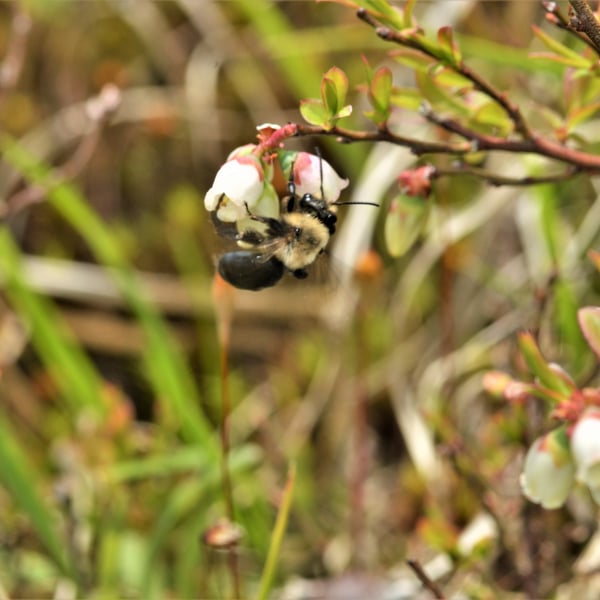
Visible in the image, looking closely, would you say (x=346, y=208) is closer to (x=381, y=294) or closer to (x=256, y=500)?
(x=381, y=294)

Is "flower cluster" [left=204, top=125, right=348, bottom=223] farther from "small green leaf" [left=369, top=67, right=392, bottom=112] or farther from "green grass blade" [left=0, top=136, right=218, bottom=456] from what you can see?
"green grass blade" [left=0, top=136, right=218, bottom=456]

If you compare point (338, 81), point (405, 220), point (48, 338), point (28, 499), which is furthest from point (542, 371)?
point (48, 338)

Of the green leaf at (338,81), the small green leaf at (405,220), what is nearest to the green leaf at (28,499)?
the small green leaf at (405,220)

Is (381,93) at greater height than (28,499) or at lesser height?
greater

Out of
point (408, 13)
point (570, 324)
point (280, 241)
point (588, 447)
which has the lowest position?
point (570, 324)

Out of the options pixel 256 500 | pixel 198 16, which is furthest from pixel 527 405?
pixel 198 16

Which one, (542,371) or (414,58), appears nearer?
(542,371)

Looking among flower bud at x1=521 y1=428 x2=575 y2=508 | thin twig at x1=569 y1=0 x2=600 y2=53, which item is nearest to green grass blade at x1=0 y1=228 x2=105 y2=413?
flower bud at x1=521 y1=428 x2=575 y2=508

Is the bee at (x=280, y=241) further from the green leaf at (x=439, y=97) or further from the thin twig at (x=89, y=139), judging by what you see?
the thin twig at (x=89, y=139)

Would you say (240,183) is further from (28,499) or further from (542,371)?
(28,499)
